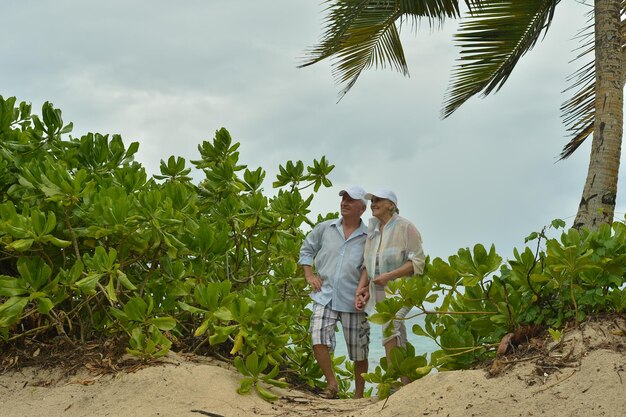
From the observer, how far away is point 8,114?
6.40m

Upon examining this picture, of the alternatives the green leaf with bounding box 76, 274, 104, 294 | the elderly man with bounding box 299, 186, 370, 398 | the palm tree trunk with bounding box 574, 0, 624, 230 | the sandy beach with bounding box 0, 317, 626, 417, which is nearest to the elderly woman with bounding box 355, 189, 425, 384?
the elderly man with bounding box 299, 186, 370, 398

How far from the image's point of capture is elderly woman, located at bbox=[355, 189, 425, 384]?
18.4 ft

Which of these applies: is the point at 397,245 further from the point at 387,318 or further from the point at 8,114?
the point at 8,114

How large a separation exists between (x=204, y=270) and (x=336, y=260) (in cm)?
103

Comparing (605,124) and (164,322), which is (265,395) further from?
(605,124)

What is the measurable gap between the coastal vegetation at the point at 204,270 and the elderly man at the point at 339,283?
316 mm

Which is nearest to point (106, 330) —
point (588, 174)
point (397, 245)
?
point (397, 245)

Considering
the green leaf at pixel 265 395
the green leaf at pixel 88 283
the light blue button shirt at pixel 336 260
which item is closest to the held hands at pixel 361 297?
the light blue button shirt at pixel 336 260

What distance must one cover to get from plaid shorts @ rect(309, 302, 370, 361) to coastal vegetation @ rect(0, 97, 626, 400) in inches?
10.1

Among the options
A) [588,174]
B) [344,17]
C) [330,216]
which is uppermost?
[344,17]

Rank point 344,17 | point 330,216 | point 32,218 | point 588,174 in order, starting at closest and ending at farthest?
point 32,218 < point 588,174 < point 330,216 < point 344,17

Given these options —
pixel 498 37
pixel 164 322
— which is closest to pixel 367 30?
pixel 498 37

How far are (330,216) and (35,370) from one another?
2914 mm

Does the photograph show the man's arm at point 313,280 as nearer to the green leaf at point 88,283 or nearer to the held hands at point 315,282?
the held hands at point 315,282
